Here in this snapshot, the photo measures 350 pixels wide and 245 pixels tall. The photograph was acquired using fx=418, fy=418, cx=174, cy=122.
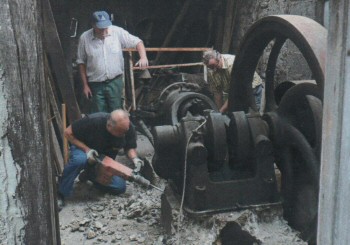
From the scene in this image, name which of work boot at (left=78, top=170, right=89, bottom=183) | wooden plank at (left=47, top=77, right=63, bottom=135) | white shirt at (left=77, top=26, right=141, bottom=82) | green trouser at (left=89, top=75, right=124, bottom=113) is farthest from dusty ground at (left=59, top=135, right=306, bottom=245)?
white shirt at (left=77, top=26, right=141, bottom=82)

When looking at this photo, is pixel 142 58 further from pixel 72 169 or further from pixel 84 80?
pixel 72 169

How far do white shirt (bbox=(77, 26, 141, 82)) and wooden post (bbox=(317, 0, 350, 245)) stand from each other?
13.9 ft

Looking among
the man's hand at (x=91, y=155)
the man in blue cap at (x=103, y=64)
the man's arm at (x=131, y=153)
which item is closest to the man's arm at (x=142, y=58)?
the man in blue cap at (x=103, y=64)

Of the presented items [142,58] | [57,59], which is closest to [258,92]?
[142,58]

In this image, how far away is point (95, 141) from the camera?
13.8 feet

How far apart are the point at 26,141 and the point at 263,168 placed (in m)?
2.16

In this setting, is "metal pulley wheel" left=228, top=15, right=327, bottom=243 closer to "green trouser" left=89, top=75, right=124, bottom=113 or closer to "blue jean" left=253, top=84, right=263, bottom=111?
"blue jean" left=253, top=84, right=263, bottom=111

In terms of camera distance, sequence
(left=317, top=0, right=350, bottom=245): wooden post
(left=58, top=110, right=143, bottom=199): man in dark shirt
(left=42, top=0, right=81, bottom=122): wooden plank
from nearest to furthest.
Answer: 1. (left=317, top=0, right=350, bottom=245): wooden post
2. (left=42, top=0, right=81, bottom=122): wooden plank
3. (left=58, top=110, right=143, bottom=199): man in dark shirt

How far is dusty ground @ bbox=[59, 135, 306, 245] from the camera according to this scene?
121 inches

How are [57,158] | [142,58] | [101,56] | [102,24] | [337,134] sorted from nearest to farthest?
[337,134], [57,158], [102,24], [101,56], [142,58]

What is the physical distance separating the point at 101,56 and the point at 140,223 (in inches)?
94.8

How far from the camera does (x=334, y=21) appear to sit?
1272 mm

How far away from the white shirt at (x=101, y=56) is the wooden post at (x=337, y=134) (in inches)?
167

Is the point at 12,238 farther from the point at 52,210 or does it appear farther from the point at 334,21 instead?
the point at 334,21
